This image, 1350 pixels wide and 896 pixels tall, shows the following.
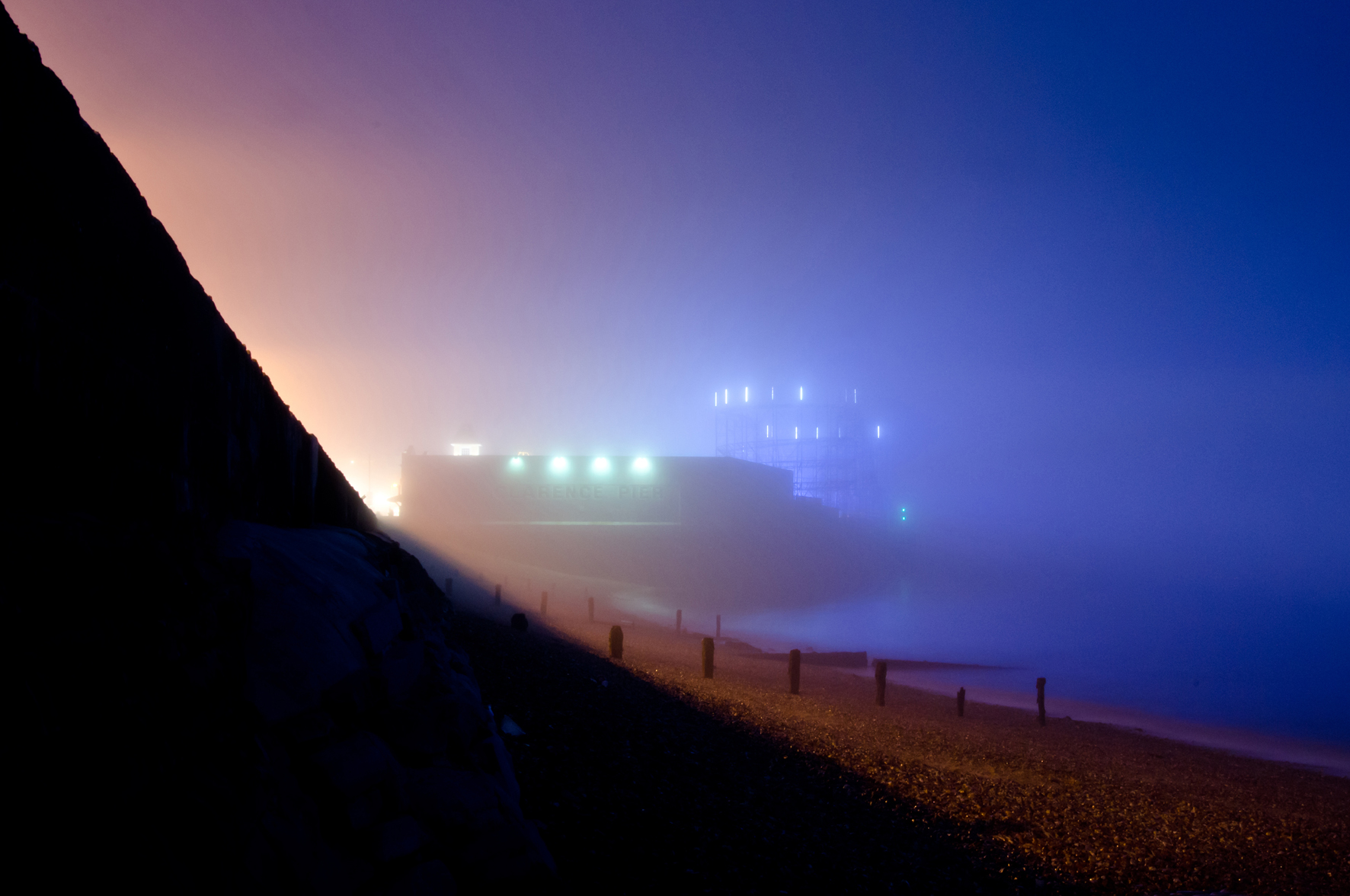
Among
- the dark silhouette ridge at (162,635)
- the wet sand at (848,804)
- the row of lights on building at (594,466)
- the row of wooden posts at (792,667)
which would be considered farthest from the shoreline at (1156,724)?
the row of lights on building at (594,466)

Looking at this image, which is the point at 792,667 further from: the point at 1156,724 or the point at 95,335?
the point at 95,335

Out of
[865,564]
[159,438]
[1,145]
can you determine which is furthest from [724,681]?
[865,564]

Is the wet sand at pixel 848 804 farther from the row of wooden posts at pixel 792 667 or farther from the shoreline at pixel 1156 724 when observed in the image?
the shoreline at pixel 1156 724

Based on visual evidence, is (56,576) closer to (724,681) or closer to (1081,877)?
(1081,877)

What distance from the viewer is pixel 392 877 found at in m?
3.89

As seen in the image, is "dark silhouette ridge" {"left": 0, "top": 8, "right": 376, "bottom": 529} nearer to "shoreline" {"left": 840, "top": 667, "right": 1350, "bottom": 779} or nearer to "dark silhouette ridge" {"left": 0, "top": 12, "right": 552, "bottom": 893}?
"dark silhouette ridge" {"left": 0, "top": 12, "right": 552, "bottom": 893}

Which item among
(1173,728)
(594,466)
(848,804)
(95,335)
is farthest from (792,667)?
(594,466)

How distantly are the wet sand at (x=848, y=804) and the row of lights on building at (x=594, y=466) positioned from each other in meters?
48.8

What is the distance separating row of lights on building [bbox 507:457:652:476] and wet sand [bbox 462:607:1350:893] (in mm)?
48776

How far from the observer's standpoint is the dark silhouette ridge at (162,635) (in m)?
2.55

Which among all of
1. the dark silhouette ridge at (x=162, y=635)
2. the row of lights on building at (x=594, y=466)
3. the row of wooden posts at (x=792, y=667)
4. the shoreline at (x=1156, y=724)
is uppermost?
the row of lights on building at (x=594, y=466)

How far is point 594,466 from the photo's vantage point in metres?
67.8

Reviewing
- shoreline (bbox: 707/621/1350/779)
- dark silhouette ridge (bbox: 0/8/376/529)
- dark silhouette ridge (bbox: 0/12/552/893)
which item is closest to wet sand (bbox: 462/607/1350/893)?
dark silhouette ridge (bbox: 0/12/552/893)

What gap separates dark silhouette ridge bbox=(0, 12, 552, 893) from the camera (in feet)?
8.38
